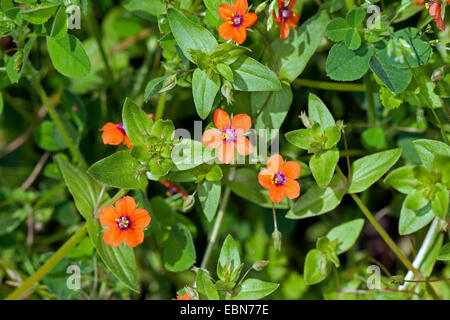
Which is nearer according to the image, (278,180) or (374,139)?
(278,180)

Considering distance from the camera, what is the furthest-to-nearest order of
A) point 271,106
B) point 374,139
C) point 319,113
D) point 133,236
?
point 374,139, point 271,106, point 319,113, point 133,236

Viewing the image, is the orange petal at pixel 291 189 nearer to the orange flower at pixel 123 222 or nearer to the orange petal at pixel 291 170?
the orange petal at pixel 291 170

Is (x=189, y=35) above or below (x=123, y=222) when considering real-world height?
above

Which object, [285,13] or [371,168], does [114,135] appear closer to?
[285,13]

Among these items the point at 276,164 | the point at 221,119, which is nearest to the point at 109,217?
the point at 221,119

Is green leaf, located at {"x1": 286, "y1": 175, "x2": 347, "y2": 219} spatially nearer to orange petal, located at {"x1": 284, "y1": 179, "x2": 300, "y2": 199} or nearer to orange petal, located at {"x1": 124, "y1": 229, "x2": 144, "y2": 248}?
orange petal, located at {"x1": 284, "y1": 179, "x2": 300, "y2": 199}

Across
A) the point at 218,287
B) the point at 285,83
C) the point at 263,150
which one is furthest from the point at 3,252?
the point at 285,83

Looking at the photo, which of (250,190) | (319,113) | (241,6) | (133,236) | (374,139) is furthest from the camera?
(374,139)

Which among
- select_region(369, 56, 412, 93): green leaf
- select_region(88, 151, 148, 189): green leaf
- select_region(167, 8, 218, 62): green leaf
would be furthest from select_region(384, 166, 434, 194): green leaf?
select_region(88, 151, 148, 189): green leaf
